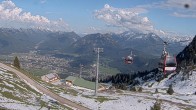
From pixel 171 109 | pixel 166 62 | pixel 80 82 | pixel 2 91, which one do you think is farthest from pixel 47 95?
pixel 80 82

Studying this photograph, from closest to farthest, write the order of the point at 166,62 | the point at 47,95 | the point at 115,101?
the point at 166,62
the point at 47,95
the point at 115,101

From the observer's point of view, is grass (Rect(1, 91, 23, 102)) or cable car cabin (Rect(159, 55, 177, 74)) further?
grass (Rect(1, 91, 23, 102))

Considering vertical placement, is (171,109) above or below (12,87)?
below

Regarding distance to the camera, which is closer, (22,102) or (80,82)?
(22,102)

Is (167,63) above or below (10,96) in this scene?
above

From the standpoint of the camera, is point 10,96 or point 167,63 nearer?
point 167,63

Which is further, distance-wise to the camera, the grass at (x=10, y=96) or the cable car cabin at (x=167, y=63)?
the grass at (x=10, y=96)

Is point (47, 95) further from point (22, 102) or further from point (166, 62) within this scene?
point (166, 62)

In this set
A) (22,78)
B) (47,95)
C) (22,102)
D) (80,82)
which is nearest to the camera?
(22,102)

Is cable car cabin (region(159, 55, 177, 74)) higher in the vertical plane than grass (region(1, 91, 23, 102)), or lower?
higher

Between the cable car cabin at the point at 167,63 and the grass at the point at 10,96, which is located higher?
the cable car cabin at the point at 167,63
